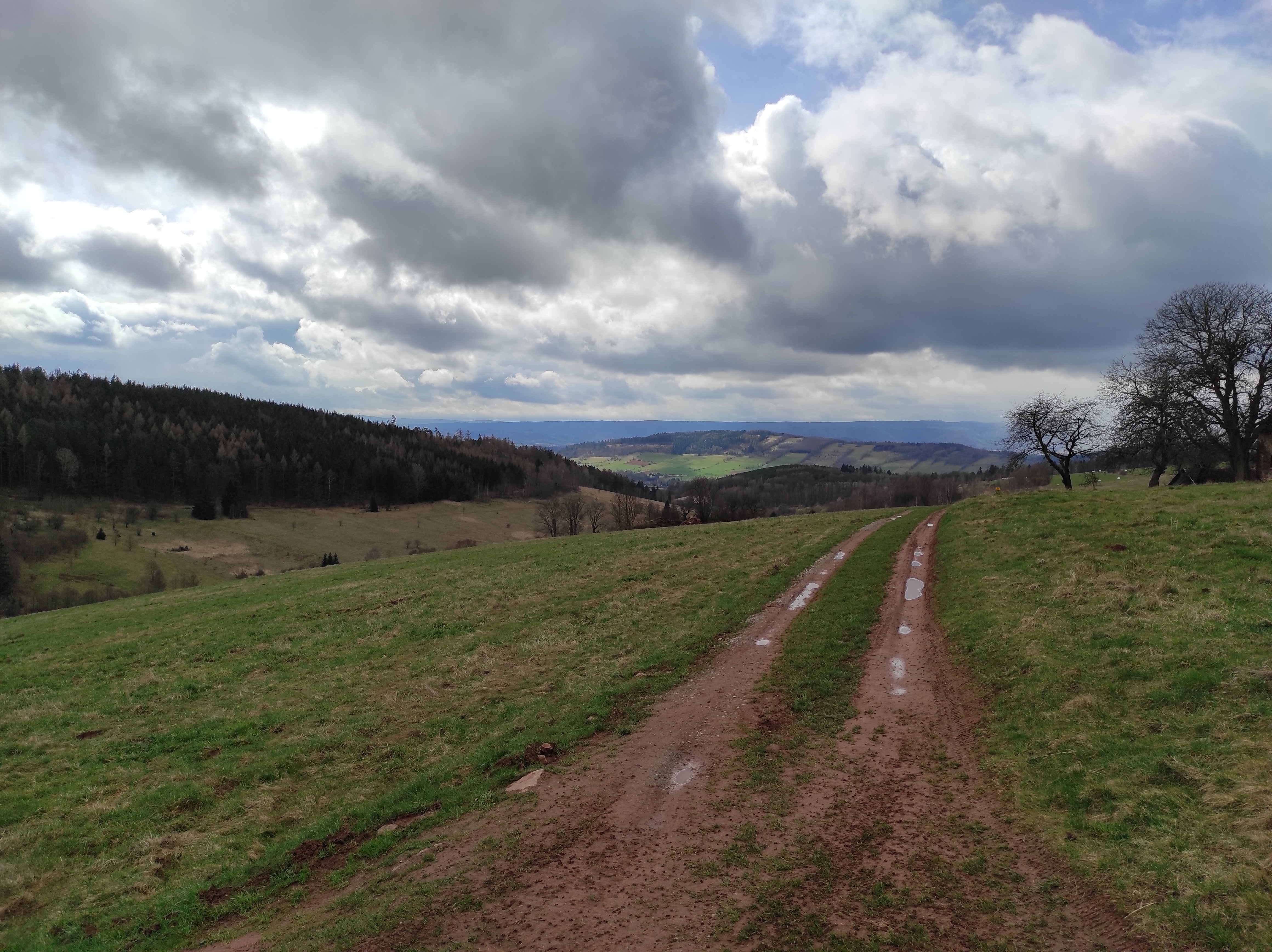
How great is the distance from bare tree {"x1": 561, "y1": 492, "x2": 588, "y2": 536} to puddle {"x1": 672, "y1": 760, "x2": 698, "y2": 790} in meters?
83.0

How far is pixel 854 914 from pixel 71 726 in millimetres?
21423

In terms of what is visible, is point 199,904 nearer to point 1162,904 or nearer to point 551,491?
point 1162,904

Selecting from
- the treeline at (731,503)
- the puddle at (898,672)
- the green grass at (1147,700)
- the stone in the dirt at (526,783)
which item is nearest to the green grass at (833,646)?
the puddle at (898,672)

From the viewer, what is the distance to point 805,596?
21.6 meters

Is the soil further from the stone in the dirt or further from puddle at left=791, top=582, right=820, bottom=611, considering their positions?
puddle at left=791, top=582, right=820, bottom=611

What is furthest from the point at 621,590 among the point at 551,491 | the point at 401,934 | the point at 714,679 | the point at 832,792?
the point at 551,491

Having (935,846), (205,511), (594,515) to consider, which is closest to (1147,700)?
(935,846)

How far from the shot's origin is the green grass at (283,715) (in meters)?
9.76

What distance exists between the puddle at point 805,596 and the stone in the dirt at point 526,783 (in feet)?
37.9

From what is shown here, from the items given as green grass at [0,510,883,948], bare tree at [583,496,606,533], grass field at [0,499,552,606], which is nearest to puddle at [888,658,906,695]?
green grass at [0,510,883,948]

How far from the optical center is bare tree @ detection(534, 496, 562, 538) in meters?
100

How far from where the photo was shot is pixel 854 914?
21.1 ft

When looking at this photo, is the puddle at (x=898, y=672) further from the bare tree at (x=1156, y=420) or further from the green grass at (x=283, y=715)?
the bare tree at (x=1156, y=420)

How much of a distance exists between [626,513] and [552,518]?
1780 cm
